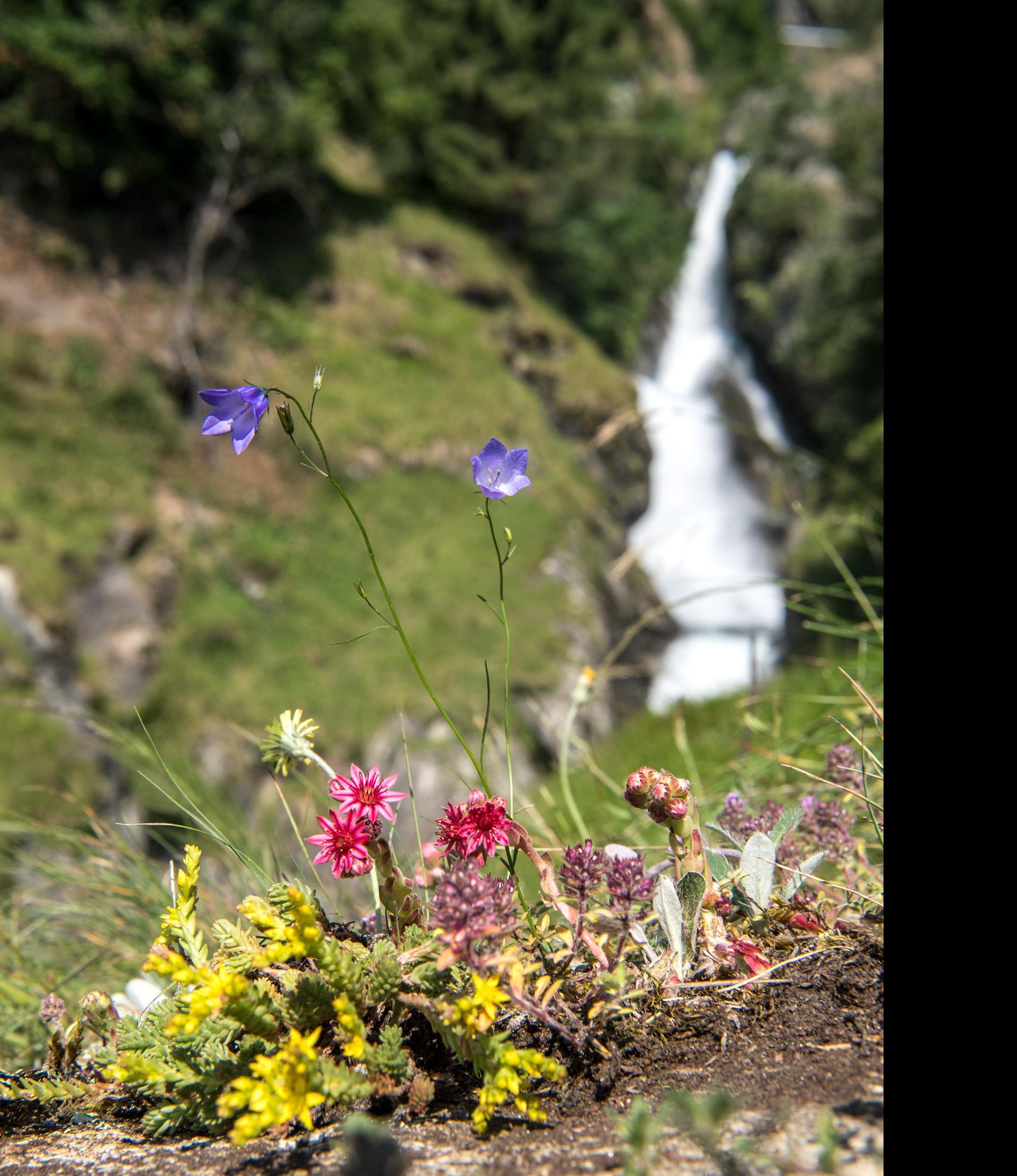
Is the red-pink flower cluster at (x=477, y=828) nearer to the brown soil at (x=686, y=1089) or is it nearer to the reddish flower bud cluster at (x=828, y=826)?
the brown soil at (x=686, y=1089)

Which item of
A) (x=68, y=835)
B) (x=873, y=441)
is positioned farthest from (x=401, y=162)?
(x=68, y=835)

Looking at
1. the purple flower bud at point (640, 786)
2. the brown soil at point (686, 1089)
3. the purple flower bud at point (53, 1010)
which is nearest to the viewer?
the brown soil at point (686, 1089)

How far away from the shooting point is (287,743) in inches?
43.4

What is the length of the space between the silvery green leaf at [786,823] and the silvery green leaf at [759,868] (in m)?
0.03

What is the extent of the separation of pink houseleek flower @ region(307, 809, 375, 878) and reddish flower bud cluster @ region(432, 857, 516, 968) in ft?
0.54

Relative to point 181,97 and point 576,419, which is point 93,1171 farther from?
point 576,419

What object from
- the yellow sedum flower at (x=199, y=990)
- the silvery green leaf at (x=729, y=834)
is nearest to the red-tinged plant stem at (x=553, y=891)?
the silvery green leaf at (x=729, y=834)

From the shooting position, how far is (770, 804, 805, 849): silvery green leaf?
3.71 ft

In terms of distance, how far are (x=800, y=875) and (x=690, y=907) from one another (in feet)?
0.55

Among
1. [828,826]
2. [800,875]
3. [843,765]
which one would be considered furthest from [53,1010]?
[843,765]

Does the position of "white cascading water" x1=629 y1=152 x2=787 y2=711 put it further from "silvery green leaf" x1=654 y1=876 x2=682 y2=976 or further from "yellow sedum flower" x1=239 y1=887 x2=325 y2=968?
"yellow sedum flower" x1=239 y1=887 x2=325 y2=968

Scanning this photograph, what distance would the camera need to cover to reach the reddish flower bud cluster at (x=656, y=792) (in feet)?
3.46

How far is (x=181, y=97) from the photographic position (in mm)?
10266

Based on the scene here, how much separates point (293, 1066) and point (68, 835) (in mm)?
1497
